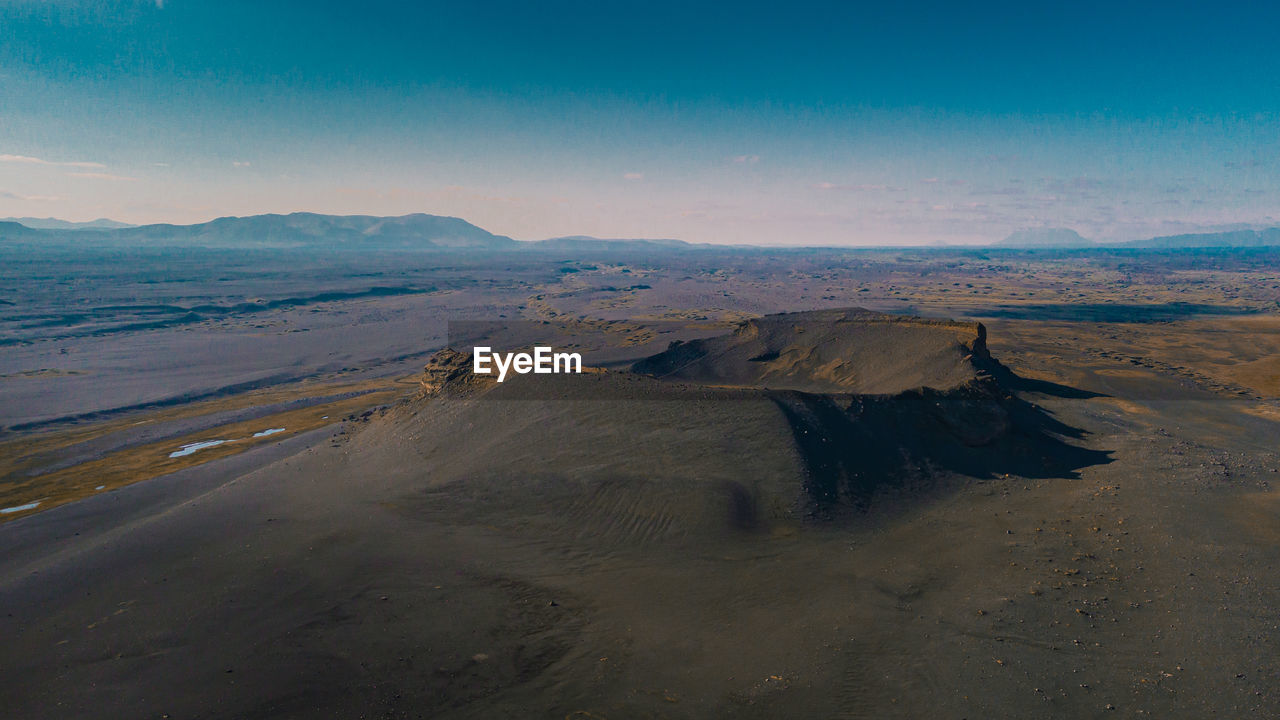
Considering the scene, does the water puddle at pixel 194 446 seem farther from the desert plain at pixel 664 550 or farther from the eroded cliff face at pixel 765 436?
the eroded cliff face at pixel 765 436

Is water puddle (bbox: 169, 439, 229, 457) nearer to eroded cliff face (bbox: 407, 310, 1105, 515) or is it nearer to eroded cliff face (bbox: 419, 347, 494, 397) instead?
eroded cliff face (bbox: 419, 347, 494, 397)

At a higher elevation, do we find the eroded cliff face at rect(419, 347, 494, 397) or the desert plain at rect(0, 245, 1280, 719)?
the eroded cliff face at rect(419, 347, 494, 397)

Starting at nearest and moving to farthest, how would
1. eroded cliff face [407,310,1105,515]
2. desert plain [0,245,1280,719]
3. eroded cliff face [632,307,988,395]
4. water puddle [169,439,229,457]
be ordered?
desert plain [0,245,1280,719]
eroded cliff face [407,310,1105,515]
water puddle [169,439,229,457]
eroded cliff face [632,307,988,395]

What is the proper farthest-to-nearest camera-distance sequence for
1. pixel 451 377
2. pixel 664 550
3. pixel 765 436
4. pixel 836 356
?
pixel 836 356 → pixel 451 377 → pixel 765 436 → pixel 664 550

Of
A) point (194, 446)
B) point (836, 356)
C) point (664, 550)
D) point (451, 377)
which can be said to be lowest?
point (194, 446)

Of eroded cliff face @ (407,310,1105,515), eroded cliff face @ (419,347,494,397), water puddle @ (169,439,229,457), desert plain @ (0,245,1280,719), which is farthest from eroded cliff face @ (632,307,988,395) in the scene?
water puddle @ (169,439,229,457)

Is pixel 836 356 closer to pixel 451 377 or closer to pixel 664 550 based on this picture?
pixel 451 377

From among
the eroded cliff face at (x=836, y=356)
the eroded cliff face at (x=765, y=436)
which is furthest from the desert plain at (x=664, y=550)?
the eroded cliff face at (x=836, y=356)

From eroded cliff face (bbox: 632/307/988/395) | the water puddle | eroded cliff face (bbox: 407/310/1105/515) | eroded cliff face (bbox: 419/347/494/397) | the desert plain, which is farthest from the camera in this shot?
eroded cliff face (bbox: 632/307/988/395)

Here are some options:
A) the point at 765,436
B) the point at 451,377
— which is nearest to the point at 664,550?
the point at 765,436

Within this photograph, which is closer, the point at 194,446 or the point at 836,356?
the point at 194,446

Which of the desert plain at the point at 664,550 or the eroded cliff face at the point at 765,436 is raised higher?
the eroded cliff face at the point at 765,436
